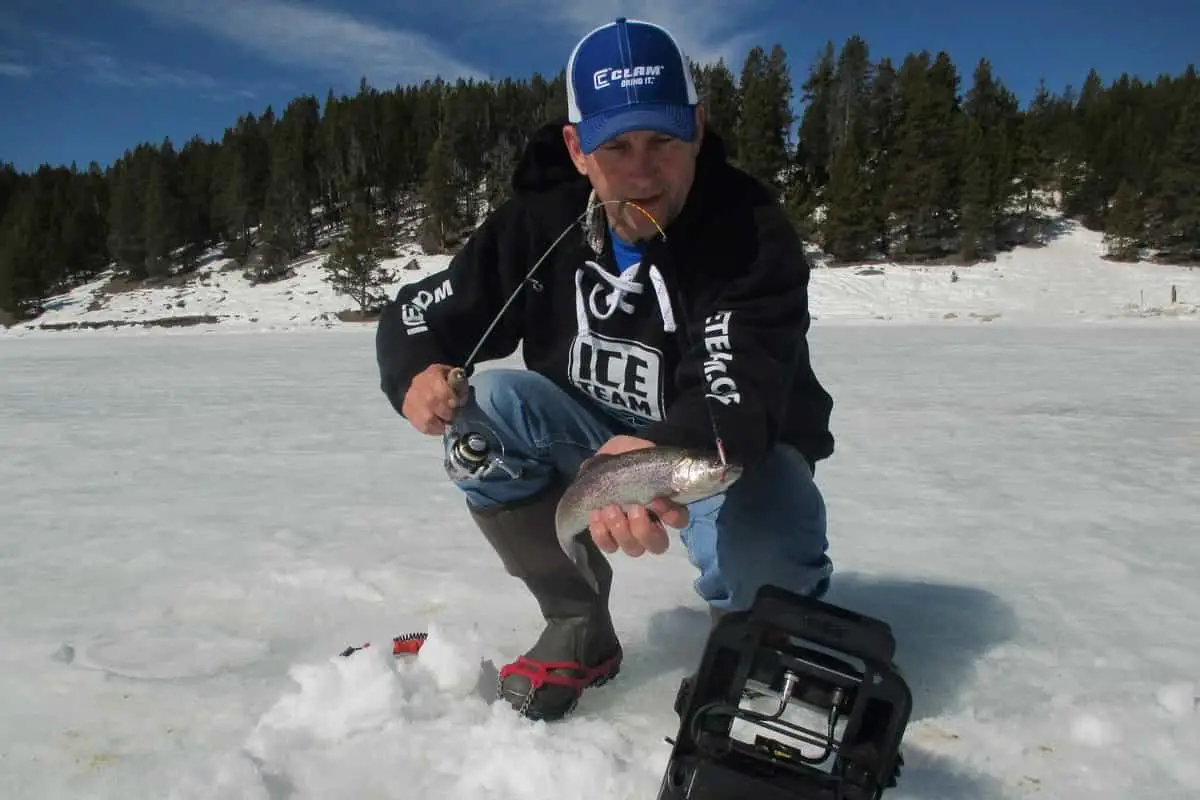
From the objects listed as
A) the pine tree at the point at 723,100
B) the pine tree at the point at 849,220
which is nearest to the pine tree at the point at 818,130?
the pine tree at the point at 723,100

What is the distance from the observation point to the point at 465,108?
6084 cm

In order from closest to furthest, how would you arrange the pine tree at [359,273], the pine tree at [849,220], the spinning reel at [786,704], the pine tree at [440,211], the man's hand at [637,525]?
the spinning reel at [786,704]
the man's hand at [637,525]
the pine tree at [359,273]
the pine tree at [849,220]
the pine tree at [440,211]

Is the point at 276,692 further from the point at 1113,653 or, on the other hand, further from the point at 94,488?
the point at 94,488

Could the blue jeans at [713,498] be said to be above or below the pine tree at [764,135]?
below

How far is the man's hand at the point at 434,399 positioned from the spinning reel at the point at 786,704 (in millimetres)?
723

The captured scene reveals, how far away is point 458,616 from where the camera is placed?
89.4 inches

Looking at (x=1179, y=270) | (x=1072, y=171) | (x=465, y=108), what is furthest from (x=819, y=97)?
(x=1179, y=270)

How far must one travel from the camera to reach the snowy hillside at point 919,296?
26.5 meters

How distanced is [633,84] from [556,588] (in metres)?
1.15

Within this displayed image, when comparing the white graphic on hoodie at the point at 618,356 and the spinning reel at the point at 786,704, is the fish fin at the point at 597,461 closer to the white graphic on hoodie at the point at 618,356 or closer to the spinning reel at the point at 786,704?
the spinning reel at the point at 786,704

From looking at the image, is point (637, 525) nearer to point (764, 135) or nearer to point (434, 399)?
point (434, 399)

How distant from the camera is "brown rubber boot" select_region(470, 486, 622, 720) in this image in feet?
6.04

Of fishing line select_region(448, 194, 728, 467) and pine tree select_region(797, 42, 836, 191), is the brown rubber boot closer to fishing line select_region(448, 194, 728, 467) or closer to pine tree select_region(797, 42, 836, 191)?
fishing line select_region(448, 194, 728, 467)

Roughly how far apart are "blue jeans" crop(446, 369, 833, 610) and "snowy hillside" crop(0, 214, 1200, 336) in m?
20.6
